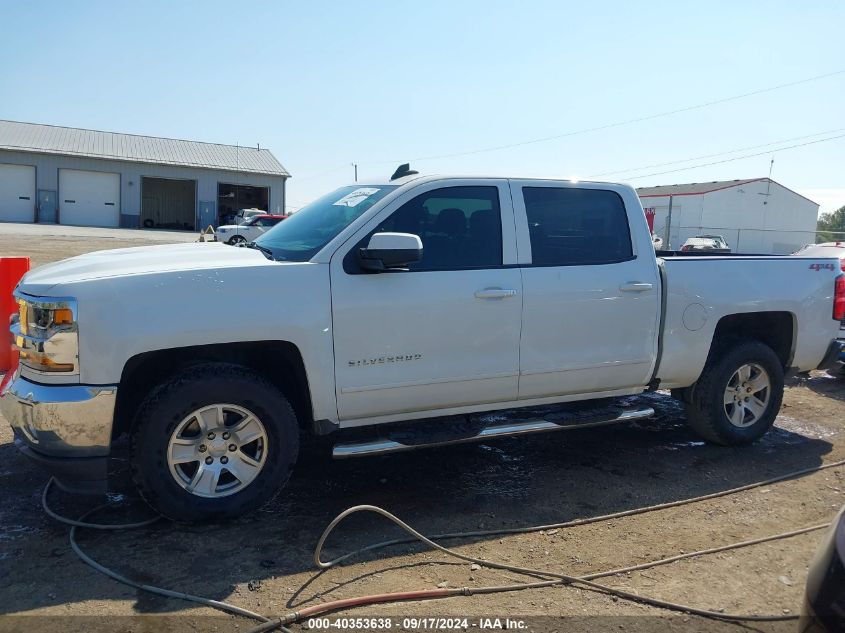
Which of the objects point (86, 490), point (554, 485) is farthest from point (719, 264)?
point (86, 490)

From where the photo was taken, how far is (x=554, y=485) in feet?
15.5

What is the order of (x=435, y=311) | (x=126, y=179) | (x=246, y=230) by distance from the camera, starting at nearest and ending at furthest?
(x=435, y=311)
(x=246, y=230)
(x=126, y=179)

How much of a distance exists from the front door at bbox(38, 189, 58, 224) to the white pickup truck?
44866 mm

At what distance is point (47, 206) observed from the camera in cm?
4331

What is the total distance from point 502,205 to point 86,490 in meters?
3.05

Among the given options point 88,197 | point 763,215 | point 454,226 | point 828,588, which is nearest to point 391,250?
point 454,226

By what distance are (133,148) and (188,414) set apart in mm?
49193

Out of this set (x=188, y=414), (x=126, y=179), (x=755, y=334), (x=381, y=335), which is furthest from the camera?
(x=126, y=179)

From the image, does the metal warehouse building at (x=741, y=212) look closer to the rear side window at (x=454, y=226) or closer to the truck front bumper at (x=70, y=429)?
the rear side window at (x=454, y=226)

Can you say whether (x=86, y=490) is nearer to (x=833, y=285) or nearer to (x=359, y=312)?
(x=359, y=312)

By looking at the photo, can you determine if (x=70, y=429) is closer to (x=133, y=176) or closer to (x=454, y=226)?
(x=454, y=226)

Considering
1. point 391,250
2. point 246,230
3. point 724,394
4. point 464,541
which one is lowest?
point 464,541

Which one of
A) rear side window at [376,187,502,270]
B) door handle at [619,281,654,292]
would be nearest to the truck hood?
rear side window at [376,187,502,270]

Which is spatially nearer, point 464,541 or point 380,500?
point 464,541
